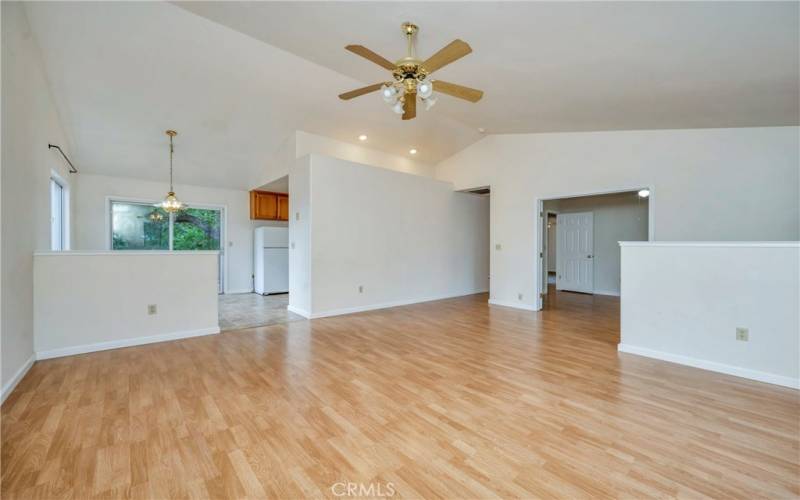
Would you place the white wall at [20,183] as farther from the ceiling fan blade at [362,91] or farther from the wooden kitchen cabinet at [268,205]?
the wooden kitchen cabinet at [268,205]

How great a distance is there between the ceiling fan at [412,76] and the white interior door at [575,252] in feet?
20.6

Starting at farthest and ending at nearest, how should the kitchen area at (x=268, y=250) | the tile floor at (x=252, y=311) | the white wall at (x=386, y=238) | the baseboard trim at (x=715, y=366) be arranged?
the kitchen area at (x=268, y=250) < the white wall at (x=386, y=238) < the tile floor at (x=252, y=311) < the baseboard trim at (x=715, y=366)

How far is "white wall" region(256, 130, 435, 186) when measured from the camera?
572 cm

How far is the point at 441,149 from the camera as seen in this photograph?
6.95 m

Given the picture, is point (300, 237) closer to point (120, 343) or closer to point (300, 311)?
point (300, 311)

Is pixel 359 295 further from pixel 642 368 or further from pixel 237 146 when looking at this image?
pixel 642 368

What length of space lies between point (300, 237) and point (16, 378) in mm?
3386

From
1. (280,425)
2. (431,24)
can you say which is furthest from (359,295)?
(431,24)

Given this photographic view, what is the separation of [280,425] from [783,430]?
3.15m

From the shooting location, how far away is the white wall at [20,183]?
99.0 inches

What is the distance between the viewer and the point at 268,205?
7.73m

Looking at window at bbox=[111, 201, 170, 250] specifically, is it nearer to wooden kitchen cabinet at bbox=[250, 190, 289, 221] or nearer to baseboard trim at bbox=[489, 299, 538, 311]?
wooden kitchen cabinet at bbox=[250, 190, 289, 221]

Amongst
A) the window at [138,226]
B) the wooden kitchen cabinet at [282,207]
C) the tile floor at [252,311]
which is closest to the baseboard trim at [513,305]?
the tile floor at [252,311]

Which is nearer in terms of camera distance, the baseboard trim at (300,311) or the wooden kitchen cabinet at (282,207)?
the baseboard trim at (300,311)
